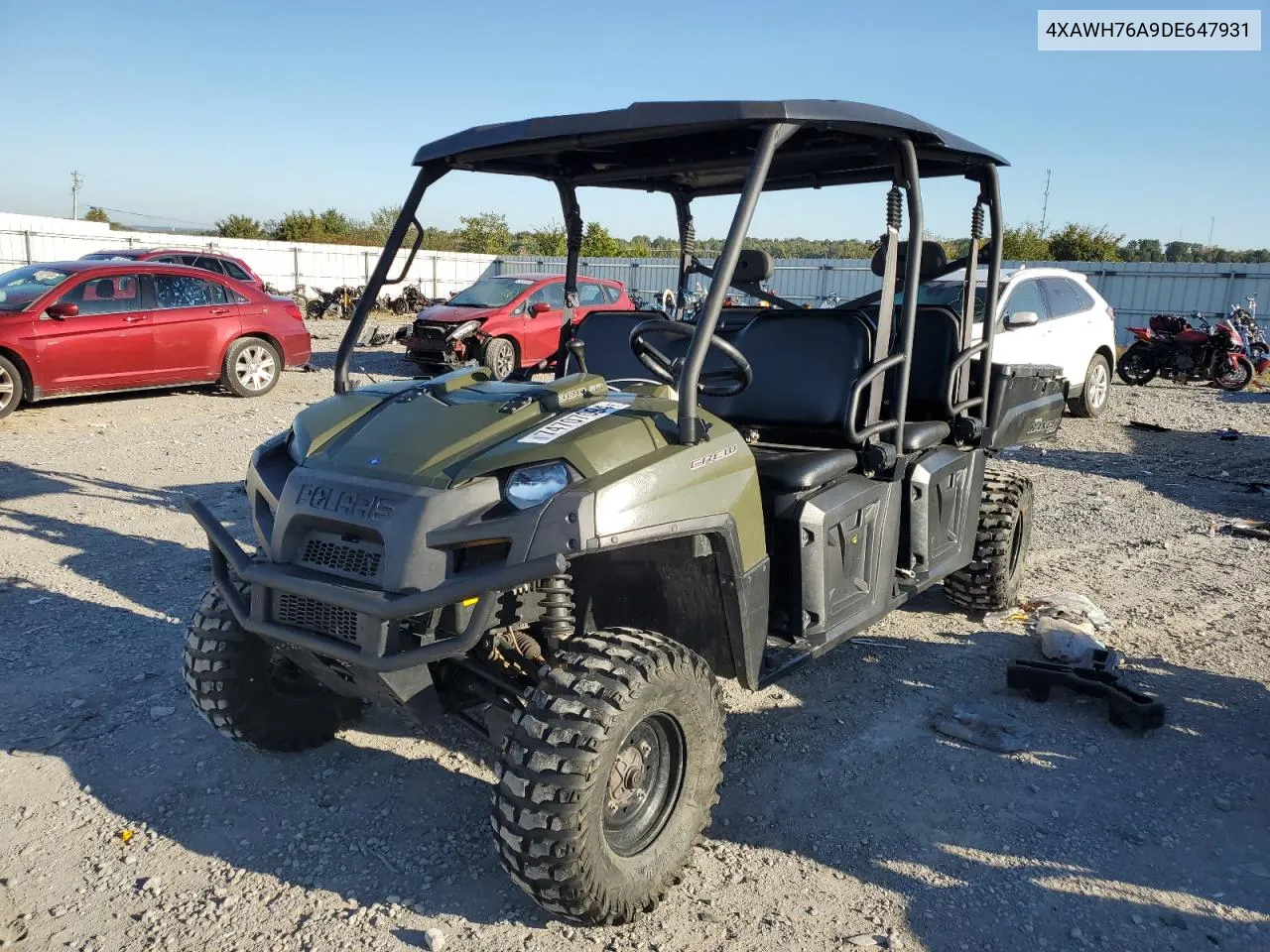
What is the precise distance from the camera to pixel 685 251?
5.34 metres

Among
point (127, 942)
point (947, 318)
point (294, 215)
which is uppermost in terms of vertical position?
point (294, 215)

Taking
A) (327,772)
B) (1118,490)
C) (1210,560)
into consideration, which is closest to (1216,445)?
(1118,490)

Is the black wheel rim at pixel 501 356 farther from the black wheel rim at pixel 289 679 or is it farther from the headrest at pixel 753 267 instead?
the black wheel rim at pixel 289 679

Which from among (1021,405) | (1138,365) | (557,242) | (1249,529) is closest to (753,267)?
(1021,405)

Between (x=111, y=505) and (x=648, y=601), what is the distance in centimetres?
506

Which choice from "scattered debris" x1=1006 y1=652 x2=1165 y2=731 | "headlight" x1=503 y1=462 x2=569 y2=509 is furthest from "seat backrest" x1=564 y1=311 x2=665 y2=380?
"scattered debris" x1=1006 y1=652 x2=1165 y2=731

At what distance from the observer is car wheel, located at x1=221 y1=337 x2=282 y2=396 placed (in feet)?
37.8

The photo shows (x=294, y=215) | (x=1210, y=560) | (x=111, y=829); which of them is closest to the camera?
(x=111, y=829)

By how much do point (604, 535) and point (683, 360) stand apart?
77 centimetres

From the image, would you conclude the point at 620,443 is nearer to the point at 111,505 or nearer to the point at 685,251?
the point at 685,251

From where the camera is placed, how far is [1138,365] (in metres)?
15.7

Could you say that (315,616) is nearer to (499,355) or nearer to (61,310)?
(61,310)

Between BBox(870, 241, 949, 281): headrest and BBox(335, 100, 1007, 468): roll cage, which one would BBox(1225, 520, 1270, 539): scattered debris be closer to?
BBox(335, 100, 1007, 468): roll cage

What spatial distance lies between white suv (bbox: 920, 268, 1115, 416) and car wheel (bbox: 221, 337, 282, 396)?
782cm
